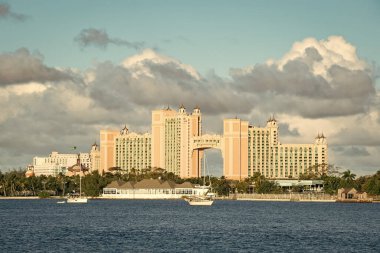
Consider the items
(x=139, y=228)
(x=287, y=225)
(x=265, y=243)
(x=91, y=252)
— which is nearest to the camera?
(x=91, y=252)

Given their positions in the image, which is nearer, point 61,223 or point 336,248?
point 336,248

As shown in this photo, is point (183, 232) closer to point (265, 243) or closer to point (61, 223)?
point (265, 243)

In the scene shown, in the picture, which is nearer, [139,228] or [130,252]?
[130,252]

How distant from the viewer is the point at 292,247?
85812 millimetres

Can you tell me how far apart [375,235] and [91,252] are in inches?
1610

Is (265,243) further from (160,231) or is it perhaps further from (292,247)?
(160,231)

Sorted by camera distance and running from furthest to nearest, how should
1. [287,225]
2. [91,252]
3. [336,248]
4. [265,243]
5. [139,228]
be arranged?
[287,225], [139,228], [265,243], [336,248], [91,252]

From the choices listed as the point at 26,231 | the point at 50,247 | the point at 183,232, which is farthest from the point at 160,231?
the point at 50,247

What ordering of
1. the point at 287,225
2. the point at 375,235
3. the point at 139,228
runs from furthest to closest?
the point at 287,225 → the point at 139,228 → the point at 375,235

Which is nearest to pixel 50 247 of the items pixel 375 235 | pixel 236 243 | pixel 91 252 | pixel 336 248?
pixel 91 252

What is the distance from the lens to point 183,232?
106 meters

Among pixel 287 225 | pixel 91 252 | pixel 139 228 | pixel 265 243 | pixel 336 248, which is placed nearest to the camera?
pixel 91 252

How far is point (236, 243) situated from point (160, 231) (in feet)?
66.6

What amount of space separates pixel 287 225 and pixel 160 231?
23.5 meters
